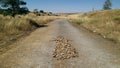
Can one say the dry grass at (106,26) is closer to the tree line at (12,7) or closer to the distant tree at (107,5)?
the tree line at (12,7)

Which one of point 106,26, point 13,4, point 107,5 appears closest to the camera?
point 106,26

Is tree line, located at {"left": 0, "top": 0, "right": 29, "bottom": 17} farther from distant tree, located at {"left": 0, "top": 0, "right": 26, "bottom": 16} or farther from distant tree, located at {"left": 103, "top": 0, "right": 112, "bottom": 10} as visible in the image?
distant tree, located at {"left": 103, "top": 0, "right": 112, "bottom": 10}

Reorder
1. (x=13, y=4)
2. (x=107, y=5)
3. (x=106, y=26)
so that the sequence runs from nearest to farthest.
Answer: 1. (x=106, y=26)
2. (x=13, y=4)
3. (x=107, y=5)

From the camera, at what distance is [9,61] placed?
29.1ft

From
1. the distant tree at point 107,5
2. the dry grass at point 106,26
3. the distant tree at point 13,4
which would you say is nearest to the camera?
the dry grass at point 106,26

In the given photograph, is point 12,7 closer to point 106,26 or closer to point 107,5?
point 106,26

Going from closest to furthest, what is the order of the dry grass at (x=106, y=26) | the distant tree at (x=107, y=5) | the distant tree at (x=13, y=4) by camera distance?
1. the dry grass at (x=106, y=26)
2. the distant tree at (x=13, y=4)
3. the distant tree at (x=107, y=5)

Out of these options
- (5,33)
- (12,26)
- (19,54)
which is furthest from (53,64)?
(12,26)

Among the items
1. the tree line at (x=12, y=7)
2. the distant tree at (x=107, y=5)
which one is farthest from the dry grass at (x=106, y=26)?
the distant tree at (x=107, y=5)

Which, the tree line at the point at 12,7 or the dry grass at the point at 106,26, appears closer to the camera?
the dry grass at the point at 106,26

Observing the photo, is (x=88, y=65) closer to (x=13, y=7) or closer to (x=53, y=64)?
(x=53, y=64)

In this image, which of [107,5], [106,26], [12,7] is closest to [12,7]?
[12,7]

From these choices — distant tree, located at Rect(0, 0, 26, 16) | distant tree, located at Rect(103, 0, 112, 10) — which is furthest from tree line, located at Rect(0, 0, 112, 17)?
distant tree, located at Rect(103, 0, 112, 10)

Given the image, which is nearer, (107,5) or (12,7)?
(12,7)
